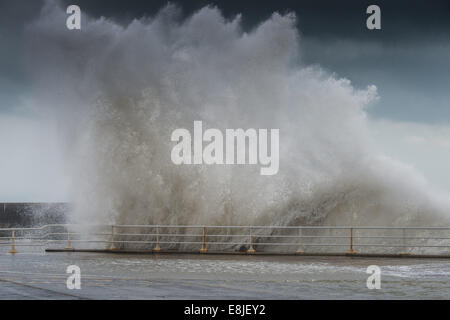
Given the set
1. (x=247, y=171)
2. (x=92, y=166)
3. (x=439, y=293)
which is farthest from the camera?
(x=92, y=166)

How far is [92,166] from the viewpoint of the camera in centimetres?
2994

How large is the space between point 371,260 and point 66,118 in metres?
17.6

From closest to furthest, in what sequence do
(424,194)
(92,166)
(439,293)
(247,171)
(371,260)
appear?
1. (439,293)
2. (371,260)
3. (424,194)
4. (247,171)
5. (92,166)

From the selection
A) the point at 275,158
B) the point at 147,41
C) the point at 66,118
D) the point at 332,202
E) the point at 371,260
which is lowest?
the point at 371,260

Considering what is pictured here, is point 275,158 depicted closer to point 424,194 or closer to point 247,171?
point 247,171

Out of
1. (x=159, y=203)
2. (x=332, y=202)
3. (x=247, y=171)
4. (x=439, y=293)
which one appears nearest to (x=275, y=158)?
Answer: (x=247, y=171)
